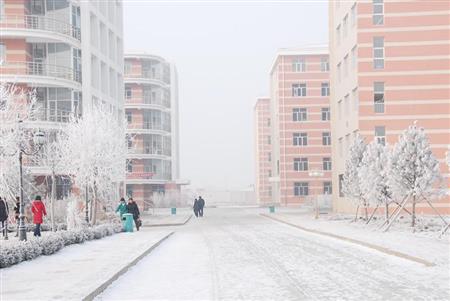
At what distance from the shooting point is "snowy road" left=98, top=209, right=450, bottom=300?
1055 cm

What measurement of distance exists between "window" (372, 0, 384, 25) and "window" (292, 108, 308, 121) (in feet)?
131

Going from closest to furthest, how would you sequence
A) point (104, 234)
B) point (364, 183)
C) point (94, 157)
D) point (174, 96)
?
point (104, 234) < point (364, 183) < point (94, 157) < point (174, 96)

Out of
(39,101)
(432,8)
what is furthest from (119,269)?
(432,8)

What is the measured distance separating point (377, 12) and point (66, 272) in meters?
35.1

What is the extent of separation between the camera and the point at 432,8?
141 ft

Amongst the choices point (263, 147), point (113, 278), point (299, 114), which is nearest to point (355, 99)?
point (113, 278)

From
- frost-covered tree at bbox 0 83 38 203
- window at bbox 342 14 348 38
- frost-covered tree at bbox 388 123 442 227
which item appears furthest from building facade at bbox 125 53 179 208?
frost-covered tree at bbox 388 123 442 227

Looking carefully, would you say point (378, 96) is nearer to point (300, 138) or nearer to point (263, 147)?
point (300, 138)

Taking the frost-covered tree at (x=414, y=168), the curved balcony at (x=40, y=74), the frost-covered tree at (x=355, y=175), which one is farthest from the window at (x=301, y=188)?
the frost-covered tree at (x=414, y=168)

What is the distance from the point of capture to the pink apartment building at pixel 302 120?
82375 millimetres

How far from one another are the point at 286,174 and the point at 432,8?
138ft

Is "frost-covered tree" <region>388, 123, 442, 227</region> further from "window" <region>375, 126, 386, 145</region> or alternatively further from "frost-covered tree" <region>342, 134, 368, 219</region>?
"window" <region>375, 126, 386, 145</region>

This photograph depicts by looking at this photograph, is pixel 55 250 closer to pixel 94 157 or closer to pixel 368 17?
pixel 94 157

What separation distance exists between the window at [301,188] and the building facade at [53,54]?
127 ft
